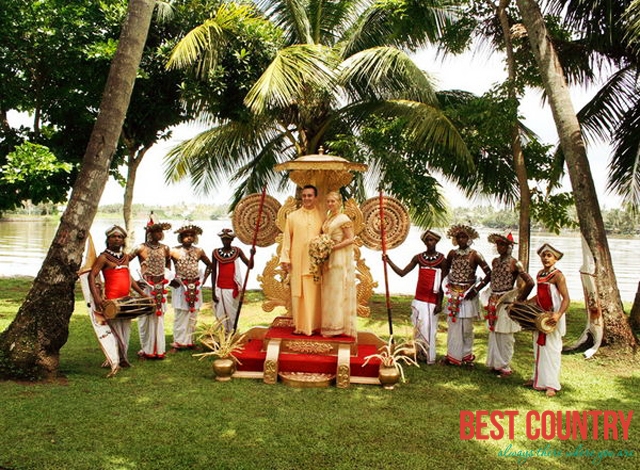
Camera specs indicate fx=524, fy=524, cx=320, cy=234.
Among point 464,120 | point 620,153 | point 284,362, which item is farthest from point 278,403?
point 620,153

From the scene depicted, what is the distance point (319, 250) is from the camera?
5.96 meters

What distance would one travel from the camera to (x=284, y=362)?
581 centimetres

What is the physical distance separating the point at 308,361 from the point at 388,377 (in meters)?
0.90

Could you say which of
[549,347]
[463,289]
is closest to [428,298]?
[463,289]

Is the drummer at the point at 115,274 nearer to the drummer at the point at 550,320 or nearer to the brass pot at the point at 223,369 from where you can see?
the brass pot at the point at 223,369

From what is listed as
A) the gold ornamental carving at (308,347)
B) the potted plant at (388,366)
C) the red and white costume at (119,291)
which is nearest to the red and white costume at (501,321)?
the potted plant at (388,366)

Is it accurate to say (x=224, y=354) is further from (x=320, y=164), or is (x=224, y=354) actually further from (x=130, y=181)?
(x=130, y=181)

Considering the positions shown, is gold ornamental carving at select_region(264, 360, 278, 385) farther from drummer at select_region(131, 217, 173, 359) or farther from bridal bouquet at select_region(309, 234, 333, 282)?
drummer at select_region(131, 217, 173, 359)

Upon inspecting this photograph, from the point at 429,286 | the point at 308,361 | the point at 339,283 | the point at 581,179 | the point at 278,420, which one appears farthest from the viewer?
the point at 581,179

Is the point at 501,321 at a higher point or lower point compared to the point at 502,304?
lower

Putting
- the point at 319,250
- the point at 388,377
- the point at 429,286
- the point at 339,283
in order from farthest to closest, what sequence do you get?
1. the point at 429,286
2. the point at 339,283
3. the point at 319,250
4. the point at 388,377

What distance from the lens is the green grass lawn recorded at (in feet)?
12.6

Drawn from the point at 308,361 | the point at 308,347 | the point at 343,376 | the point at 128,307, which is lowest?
the point at 343,376

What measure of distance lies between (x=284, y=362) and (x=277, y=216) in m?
1.88
